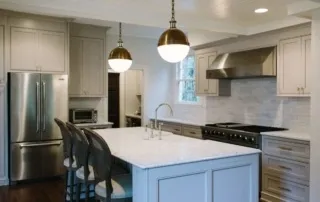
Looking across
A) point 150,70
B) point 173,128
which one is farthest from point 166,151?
point 150,70

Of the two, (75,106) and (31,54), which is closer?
(31,54)

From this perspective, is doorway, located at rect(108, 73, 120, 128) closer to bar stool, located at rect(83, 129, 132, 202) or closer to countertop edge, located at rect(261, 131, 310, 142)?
countertop edge, located at rect(261, 131, 310, 142)

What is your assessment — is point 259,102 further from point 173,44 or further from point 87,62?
point 87,62

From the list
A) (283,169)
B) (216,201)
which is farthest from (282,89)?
(216,201)

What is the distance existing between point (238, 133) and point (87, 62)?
3098 mm

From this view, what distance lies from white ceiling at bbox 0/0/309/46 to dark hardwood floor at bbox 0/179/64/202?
94.3 inches

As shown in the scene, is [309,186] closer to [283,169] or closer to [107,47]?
[283,169]

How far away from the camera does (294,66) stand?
4184 millimetres

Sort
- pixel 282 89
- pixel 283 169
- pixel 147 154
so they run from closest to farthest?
pixel 147 154 < pixel 283 169 < pixel 282 89

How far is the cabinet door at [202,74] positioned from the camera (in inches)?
227

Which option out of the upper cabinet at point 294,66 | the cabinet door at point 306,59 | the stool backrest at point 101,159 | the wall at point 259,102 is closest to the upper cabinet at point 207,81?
the wall at point 259,102

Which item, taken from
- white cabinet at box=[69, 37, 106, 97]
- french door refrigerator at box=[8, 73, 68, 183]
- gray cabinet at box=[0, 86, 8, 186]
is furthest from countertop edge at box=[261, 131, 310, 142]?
gray cabinet at box=[0, 86, 8, 186]

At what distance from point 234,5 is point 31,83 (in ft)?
10.5

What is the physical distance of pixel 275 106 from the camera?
15.6 feet
